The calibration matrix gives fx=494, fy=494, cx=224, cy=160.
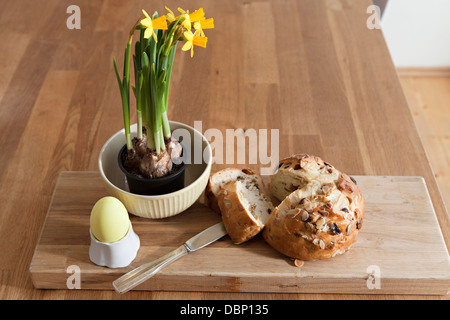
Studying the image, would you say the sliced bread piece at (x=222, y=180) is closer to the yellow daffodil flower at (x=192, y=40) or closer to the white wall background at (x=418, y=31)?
the yellow daffodil flower at (x=192, y=40)

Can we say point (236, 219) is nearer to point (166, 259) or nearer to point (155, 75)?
point (166, 259)

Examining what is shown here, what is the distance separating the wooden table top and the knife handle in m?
0.05

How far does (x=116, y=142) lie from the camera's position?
959 millimetres

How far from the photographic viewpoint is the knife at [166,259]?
0.85m

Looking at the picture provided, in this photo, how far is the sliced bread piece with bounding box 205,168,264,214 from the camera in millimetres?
955

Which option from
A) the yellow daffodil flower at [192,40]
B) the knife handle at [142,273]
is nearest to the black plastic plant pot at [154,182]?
the knife handle at [142,273]

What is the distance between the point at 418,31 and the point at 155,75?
6.62ft

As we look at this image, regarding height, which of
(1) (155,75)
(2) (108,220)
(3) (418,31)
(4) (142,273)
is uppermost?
(1) (155,75)

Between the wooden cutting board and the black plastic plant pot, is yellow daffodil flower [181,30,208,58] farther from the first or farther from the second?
the wooden cutting board

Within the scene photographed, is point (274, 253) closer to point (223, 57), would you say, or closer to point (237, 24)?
point (223, 57)

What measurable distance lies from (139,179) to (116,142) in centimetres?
13

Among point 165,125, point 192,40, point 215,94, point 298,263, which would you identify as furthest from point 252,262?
point 215,94

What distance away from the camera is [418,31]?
2.43 meters

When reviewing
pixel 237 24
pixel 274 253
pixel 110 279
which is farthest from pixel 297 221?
pixel 237 24
